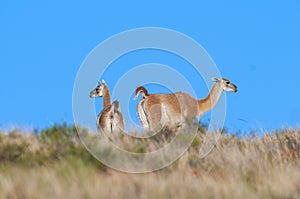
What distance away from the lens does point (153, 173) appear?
40.0ft

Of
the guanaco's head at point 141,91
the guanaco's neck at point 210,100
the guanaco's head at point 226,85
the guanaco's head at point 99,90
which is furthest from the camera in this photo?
the guanaco's head at point 226,85

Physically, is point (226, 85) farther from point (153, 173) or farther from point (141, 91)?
point (153, 173)

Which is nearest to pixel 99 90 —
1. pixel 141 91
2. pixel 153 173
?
pixel 141 91

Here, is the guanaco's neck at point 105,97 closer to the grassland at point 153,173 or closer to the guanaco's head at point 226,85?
the guanaco's head at point 226,85

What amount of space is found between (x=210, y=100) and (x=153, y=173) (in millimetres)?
11814

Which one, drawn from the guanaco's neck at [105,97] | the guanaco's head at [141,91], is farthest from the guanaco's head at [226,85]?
the guanaco's neck at [105,97]

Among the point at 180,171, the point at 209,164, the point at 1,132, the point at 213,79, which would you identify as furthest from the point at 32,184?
the point at 213,79

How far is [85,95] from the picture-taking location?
54.9 feet

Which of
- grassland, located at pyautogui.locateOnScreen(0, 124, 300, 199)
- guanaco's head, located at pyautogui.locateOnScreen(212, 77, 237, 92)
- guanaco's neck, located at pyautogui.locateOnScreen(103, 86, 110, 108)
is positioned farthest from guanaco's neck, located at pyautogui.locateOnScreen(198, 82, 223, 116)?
grassland, located at pyautogui.locateOnScreen(0, 124, 300, 199)

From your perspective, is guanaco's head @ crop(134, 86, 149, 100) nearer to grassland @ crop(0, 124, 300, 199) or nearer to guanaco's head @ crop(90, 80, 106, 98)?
guanaco's head @ crop(90, 80, 106, 98)

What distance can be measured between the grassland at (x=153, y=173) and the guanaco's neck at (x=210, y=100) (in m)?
6.44

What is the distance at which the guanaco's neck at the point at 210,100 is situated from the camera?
77.3 feet

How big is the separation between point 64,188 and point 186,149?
15.3 ft

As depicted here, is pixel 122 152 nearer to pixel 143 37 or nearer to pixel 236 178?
pixel 236 178
